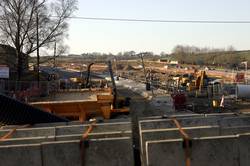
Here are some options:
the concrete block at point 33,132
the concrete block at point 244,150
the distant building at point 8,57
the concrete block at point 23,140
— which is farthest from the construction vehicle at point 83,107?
the distant building at point 8,57

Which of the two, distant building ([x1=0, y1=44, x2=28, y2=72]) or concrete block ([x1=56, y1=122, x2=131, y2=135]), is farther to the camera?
distant building ([x1=0, y1=44, x2=28, y2=72])

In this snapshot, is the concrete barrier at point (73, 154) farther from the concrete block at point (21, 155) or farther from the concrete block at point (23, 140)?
the concrete block at point (23, 140)

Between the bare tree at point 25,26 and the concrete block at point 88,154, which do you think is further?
the bare tree at point 25,26

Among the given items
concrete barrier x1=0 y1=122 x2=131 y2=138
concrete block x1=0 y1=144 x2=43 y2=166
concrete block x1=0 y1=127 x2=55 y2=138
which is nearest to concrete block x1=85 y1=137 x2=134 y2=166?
concrete block x1=0 y1=144 x2=43 y2=166

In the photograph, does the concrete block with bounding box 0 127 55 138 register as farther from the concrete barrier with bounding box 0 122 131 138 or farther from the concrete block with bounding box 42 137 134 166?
the concrete block with bounding box 42 137 134 166

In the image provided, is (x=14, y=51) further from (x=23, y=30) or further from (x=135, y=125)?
(x=135, y=125)

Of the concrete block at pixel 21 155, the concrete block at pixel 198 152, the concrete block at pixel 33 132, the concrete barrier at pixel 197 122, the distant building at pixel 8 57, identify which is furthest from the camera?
the distant building at pixel 8 57

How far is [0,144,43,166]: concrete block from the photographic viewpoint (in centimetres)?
654

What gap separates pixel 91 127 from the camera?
8.34 metres

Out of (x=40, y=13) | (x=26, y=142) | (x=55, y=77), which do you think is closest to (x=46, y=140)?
(x=26, y=142)

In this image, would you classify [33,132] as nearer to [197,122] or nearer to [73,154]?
[73,154]

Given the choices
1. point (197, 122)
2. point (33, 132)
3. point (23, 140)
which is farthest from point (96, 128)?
point (197, 122)

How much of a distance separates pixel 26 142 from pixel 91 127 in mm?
1343

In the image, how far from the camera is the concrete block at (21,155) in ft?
21.5
